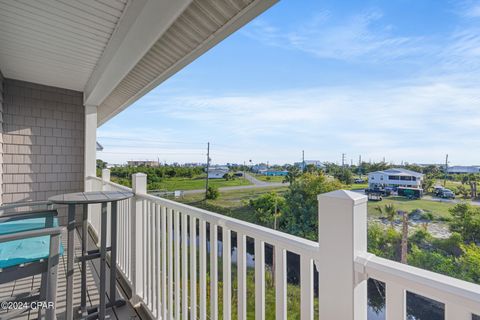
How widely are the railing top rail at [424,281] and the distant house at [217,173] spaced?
8.85m

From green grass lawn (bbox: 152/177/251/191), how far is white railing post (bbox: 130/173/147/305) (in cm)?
506

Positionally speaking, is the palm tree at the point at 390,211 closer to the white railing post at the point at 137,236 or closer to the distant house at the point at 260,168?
the white railing post at the point at 137,236

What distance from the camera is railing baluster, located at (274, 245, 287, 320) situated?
1.13 metres

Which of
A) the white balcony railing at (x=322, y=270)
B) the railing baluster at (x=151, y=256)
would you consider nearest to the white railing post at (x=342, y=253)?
the white balcony railing at (x=322, y=270)

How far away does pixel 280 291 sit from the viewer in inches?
44.7

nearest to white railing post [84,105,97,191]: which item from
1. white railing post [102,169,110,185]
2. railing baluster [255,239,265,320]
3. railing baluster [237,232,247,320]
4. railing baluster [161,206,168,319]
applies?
white railing post [102,169,110,185]

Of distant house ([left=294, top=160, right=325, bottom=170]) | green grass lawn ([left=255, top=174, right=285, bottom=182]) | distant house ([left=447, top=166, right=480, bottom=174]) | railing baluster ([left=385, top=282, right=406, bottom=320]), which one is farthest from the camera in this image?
green grass lawn ([left=255, top=174, right=285, bottom=182])

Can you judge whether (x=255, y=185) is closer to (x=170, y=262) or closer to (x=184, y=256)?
(x=170, y=262)

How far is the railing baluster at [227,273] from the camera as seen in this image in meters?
1.46

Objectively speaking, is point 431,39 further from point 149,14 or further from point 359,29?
point 149,14

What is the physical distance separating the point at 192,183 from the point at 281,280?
882cm

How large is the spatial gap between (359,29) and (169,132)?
18143 millimetres

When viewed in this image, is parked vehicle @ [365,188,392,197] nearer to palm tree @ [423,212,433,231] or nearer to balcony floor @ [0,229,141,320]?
palm tree @ [423,212,433,231]

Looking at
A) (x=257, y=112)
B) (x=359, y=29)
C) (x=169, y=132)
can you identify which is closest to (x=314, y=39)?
(x=359, y=29)
